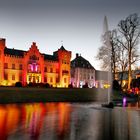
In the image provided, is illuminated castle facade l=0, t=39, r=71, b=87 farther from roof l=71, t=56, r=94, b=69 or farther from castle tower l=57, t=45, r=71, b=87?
roof l=71, t=56, r=94, b=69

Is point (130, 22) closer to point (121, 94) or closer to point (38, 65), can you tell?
point (121, 94)

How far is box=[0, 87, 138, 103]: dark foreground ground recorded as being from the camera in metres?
48.7

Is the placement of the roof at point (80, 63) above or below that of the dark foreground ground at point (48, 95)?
above

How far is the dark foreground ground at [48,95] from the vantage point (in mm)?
48688

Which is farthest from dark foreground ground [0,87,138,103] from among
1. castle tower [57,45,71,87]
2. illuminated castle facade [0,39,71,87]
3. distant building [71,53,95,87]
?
distant building [71,53,95,87]

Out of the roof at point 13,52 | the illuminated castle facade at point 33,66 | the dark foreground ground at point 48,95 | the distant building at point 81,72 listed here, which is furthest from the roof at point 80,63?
the dark foreground ground at point 48,95

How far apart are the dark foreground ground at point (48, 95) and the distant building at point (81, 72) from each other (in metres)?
38.4

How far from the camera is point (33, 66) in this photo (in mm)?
83438

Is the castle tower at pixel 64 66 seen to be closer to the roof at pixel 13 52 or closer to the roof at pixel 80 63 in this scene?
the roof at pixel 80 63

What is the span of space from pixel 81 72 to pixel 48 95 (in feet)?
178

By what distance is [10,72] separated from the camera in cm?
7750

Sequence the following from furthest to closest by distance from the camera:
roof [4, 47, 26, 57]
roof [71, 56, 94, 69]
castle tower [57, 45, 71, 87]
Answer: roof [71, 56, 94, 69], castle tower [57, 45, 71, 87], roof [4, 47, 26, 57]

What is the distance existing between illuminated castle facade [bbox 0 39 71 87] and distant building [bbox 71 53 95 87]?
41.6 ft

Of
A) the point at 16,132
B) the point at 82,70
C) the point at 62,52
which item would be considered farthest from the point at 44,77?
the point at 16,132
